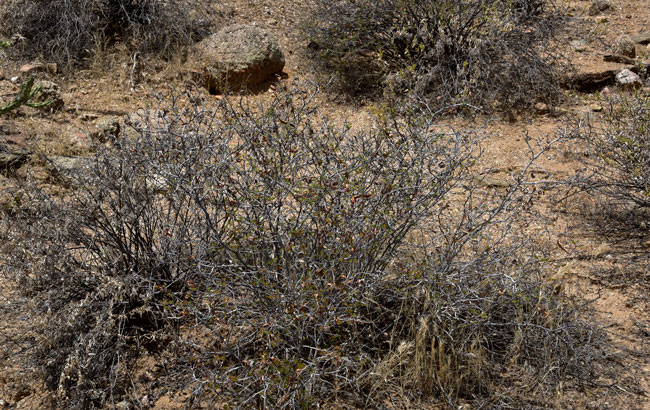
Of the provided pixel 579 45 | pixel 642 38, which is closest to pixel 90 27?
pixel 579 45

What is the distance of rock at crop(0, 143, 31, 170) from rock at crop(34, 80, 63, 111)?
2.72ft

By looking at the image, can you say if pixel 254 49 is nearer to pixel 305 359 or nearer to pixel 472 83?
pixel 472 83

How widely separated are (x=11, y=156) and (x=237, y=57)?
261cm

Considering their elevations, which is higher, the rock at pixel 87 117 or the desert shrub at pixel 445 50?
the desert shrub at pixel 445 50

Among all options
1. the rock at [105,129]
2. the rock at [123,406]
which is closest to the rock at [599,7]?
the rock at [105,129]

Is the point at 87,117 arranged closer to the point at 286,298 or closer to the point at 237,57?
the point at 237,57

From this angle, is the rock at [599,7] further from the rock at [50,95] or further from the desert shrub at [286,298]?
the rock at [50,95]

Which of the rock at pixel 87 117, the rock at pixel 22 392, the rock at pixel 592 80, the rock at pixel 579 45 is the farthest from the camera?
the rock at pixel 579 45

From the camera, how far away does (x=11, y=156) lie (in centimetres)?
535

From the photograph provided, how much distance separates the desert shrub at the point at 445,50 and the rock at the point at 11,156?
11.0 feet

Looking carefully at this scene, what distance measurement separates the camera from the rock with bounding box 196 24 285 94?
6996mm

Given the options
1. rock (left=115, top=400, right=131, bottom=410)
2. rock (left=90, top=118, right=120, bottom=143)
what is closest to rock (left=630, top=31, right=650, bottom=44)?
rock (left=90, top=118, right=120, bottom=143)

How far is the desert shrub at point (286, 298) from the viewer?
3.32m

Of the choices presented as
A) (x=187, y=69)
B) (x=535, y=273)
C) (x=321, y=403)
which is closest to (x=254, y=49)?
(x=187, y=69)
